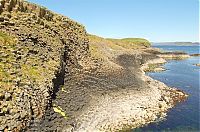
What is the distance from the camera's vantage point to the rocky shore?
3033 cm


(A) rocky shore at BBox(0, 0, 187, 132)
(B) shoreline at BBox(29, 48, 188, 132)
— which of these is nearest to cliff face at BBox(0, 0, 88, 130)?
(A) rocky shore at BBox(0, 0, 187, 132)

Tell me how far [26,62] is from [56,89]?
23.4ft

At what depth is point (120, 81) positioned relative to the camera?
5566 centimetres

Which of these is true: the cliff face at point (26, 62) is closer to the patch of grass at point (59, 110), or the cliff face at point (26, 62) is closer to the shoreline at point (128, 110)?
the patch of grass at point (59, 110)

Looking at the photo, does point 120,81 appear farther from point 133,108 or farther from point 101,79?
point 133,108

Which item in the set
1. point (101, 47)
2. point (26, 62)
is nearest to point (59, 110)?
point (26, 62)

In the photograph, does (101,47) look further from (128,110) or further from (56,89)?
(128,110)

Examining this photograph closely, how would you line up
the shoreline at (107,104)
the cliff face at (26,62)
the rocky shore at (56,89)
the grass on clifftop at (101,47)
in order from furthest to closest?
the grass on clifftop at (101,47) → the shoreline at (107,104) → the rocky shore at (56,89) → the cliff face at (26,62)

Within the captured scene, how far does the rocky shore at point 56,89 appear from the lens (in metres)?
30.3

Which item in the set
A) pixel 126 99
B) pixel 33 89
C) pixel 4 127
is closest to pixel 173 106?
pixel 126 99

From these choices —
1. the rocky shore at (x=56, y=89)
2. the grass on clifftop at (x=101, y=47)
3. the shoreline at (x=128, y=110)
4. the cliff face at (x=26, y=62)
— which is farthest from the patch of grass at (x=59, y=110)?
the grass on clifftop at (x=101, y=47)

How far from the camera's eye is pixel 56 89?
42.0m

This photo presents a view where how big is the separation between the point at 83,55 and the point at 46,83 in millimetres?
29260

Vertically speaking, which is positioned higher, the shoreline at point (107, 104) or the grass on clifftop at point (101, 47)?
the grass on clifftop at point (101, 47)
